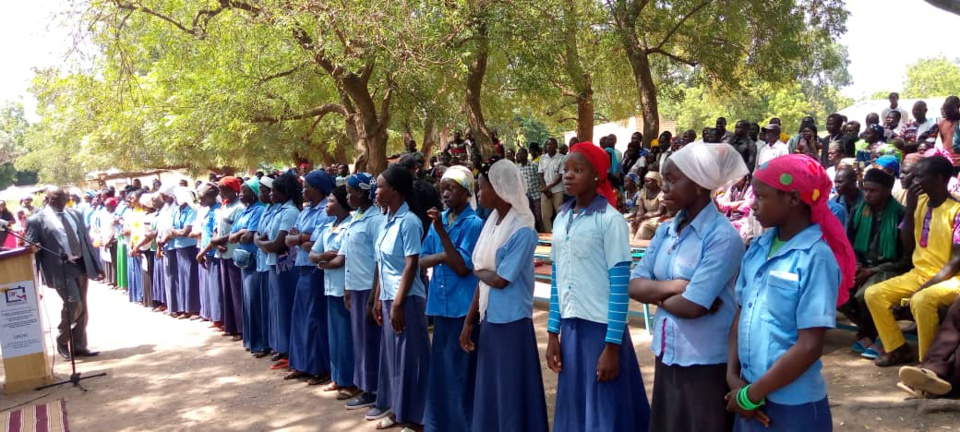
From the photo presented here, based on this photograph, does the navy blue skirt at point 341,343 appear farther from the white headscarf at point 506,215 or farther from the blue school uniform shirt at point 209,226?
the blue school uniform shirt at point 209,226

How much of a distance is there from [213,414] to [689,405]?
13.7 feet

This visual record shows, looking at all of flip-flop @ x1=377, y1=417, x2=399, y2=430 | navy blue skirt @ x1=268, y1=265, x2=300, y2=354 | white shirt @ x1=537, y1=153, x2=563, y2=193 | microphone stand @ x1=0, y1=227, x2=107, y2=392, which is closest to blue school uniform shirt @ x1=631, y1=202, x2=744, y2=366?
flip-flop @ x1=377, y1=417, x2=399, y2=430

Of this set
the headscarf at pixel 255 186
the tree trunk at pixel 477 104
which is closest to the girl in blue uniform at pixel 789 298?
the headscarf at pixel 255 186

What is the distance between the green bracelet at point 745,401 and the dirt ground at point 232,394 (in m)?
2.31

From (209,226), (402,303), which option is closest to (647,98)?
(209,226)

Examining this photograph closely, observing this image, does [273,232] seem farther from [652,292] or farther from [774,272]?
[774,272]

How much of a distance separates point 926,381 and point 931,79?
246 ft

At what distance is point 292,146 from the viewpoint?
877 inches

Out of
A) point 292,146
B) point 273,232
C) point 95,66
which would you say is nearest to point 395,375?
point 273,232

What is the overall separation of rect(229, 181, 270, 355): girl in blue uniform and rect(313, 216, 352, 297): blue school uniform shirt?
5.18ft

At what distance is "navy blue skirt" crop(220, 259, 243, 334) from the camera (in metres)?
8.15

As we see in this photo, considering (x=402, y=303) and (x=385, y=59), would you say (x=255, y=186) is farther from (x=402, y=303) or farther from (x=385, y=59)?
(x=402, y=303)

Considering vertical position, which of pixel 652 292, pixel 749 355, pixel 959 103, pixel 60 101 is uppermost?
pixel 60 101

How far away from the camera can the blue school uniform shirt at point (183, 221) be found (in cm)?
955
